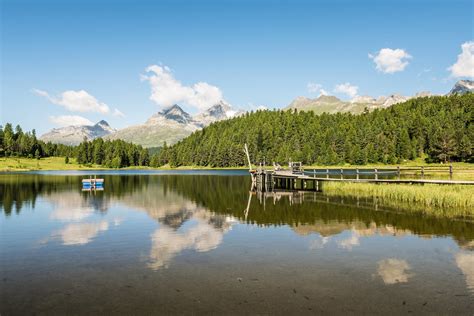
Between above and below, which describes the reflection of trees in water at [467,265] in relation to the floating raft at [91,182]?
below

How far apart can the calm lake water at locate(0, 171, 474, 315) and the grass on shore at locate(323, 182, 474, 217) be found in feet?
17.7

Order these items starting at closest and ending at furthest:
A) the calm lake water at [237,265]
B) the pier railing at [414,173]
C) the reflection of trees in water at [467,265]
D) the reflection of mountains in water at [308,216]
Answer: the calm lake water at [237,265] → the reflection of trees in water at [467,265] → the reflection of mountains in water at [308,216] → the pier railing at [414,173]

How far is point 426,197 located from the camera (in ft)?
135

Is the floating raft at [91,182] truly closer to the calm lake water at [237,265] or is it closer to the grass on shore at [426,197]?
the calm lake water at [237,265]

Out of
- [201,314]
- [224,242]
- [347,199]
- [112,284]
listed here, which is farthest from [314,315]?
[347,199]

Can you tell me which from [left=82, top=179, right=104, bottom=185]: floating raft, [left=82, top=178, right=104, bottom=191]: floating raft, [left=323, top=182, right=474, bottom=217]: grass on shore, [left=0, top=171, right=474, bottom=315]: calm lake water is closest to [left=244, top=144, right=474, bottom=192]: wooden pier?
[left=323, top=182, right=474, bottom=217]: grass on shore

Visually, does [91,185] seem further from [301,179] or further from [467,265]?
[467,265]

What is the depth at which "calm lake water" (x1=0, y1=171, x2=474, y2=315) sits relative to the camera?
518 inches

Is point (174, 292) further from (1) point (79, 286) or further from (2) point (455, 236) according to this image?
(2) point (455, 236)

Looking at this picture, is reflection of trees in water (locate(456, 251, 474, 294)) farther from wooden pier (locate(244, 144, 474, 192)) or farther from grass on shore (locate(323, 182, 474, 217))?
wooden pier (locate(244, 144, 474, 192))

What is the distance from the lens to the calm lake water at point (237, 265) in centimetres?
1316

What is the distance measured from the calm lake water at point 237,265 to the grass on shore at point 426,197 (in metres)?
5.38

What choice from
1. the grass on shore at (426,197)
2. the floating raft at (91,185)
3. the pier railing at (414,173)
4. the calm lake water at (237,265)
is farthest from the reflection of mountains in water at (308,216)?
the floating raft at (91,185)

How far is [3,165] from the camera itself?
192 meters
